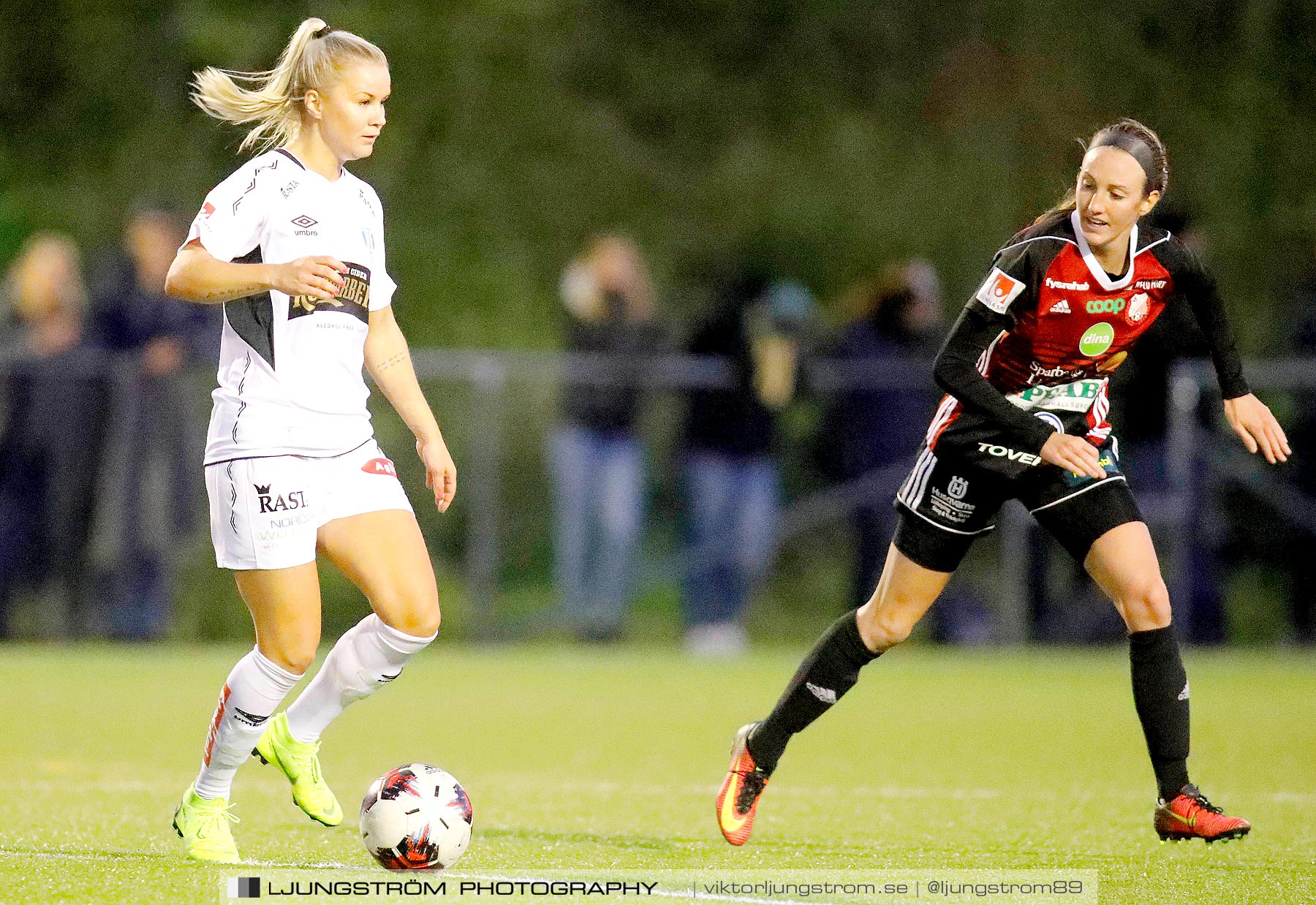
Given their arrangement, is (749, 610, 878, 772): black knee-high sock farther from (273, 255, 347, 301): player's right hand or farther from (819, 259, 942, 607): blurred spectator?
(819, 259, 942, 607): blurred spectator

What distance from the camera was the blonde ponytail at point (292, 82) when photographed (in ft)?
16.8

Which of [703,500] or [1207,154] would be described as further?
[1207,154]

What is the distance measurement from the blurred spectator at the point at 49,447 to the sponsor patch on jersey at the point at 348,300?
774cm

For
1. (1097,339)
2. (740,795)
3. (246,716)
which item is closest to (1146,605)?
(1097,339)

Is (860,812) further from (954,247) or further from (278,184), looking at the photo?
(954,247)

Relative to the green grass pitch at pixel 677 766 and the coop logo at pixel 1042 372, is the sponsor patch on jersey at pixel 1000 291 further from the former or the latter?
the green grass pitch at pixel 677 766

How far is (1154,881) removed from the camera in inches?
199

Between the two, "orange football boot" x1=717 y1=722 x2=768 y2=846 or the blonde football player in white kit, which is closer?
the blonde football player in white kit

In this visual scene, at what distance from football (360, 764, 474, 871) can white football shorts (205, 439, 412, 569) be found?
2.05 feet

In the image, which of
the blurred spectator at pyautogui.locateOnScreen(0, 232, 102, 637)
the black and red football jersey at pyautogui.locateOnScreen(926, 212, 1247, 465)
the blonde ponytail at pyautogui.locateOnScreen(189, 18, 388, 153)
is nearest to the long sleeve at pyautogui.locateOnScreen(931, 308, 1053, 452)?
the black and red football jersey at pyautogui.locateOnScreen(926, 212, 1247, 465)

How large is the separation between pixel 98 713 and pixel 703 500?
14.9ft

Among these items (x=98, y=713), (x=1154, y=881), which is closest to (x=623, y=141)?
(x=98, y=713)

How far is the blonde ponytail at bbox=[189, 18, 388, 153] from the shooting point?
16.8ft

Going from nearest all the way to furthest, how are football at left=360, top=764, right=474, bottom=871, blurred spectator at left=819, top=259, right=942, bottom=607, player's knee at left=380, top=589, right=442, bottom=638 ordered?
football at left=360, top=764, right=474, bottom=871 < player's knee at left=380, top=589, right=442, bottom=638 < blurred spectator at left=819, top=259, right=942, bottom=607
